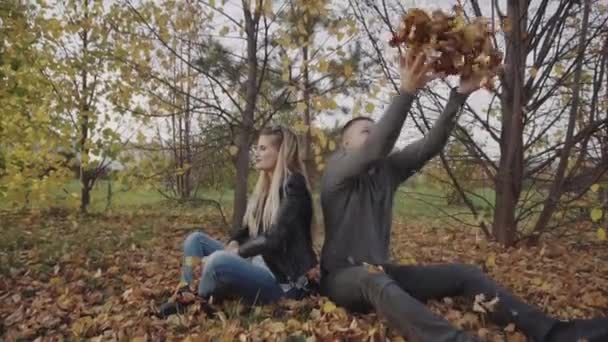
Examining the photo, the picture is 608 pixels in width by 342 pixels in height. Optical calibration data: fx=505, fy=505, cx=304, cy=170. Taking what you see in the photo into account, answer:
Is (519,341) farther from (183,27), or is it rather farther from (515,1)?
(183,27)

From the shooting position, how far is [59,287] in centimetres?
363

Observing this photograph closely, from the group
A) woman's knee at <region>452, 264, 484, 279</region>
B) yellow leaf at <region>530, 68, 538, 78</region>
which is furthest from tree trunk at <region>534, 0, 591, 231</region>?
woman's knee at <region>452, 264, 484, 279</region>

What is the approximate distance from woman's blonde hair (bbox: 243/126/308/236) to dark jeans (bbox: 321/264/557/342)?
0.47 metres

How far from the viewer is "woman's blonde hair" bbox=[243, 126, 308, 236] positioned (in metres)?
2.71

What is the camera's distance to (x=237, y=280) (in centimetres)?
261

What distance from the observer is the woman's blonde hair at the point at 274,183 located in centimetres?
271

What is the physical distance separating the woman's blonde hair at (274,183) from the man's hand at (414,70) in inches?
32.9

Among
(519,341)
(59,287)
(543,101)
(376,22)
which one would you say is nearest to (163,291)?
(59,287)

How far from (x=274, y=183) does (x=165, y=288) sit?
1210mm

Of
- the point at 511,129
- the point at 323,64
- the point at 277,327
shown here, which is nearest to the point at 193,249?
the point at 277,327

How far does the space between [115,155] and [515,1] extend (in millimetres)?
4155

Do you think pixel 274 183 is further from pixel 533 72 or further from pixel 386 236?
pixel 533 72

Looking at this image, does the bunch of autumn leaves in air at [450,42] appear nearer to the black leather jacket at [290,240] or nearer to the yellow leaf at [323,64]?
the black leather jacket at [290,240]

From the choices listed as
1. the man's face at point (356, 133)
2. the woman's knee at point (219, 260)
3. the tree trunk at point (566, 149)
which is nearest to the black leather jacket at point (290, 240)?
the woman's knee at point (219, 260)
